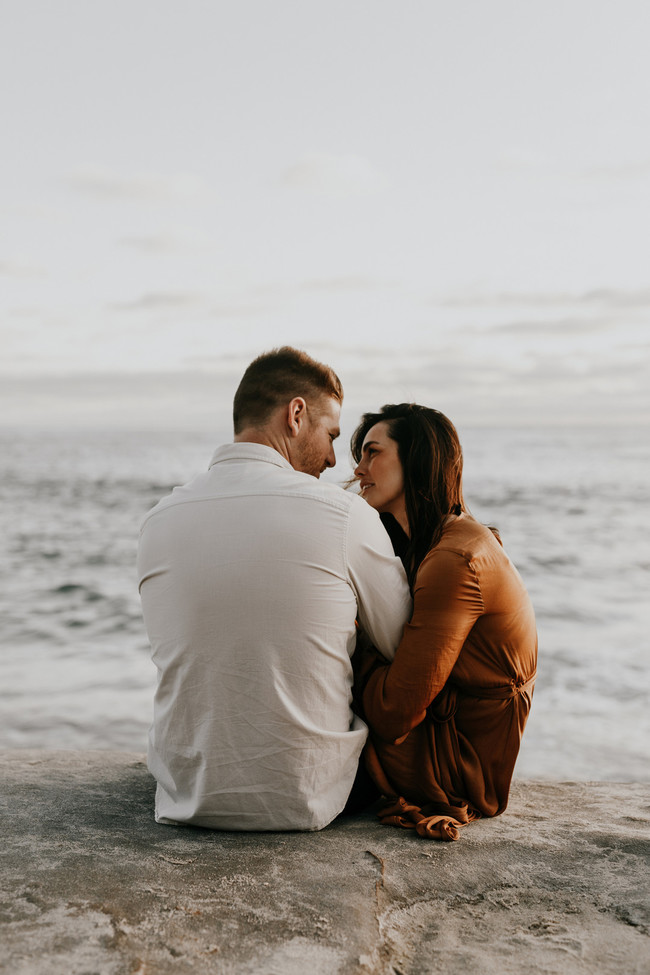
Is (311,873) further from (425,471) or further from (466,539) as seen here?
(425,471)

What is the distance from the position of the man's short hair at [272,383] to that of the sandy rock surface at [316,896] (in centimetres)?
124

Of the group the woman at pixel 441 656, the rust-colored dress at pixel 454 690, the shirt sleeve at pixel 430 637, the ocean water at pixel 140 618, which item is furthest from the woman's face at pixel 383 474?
the ocean water at pixel 140 618

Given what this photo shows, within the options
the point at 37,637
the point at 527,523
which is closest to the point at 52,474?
the point at 527,523

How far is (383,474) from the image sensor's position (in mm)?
2879

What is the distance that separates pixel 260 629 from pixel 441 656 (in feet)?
1.75

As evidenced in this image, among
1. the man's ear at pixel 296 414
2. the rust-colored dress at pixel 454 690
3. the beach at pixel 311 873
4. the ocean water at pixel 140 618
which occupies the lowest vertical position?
the ocean water at pixel 140 618

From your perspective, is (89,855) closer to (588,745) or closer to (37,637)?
(588,745)

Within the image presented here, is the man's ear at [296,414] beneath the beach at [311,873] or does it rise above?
above

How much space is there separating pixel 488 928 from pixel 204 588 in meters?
1.08

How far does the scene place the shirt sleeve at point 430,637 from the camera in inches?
97.2

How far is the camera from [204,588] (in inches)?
92.1

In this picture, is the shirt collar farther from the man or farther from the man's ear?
the man's ear

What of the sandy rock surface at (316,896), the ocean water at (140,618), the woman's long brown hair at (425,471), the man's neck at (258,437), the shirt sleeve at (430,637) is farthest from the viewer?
the ocean water at (140,618)

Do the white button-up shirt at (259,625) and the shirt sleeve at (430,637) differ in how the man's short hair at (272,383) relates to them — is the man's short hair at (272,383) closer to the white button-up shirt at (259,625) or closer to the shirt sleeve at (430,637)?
the white button-up shirt at (259,625)
